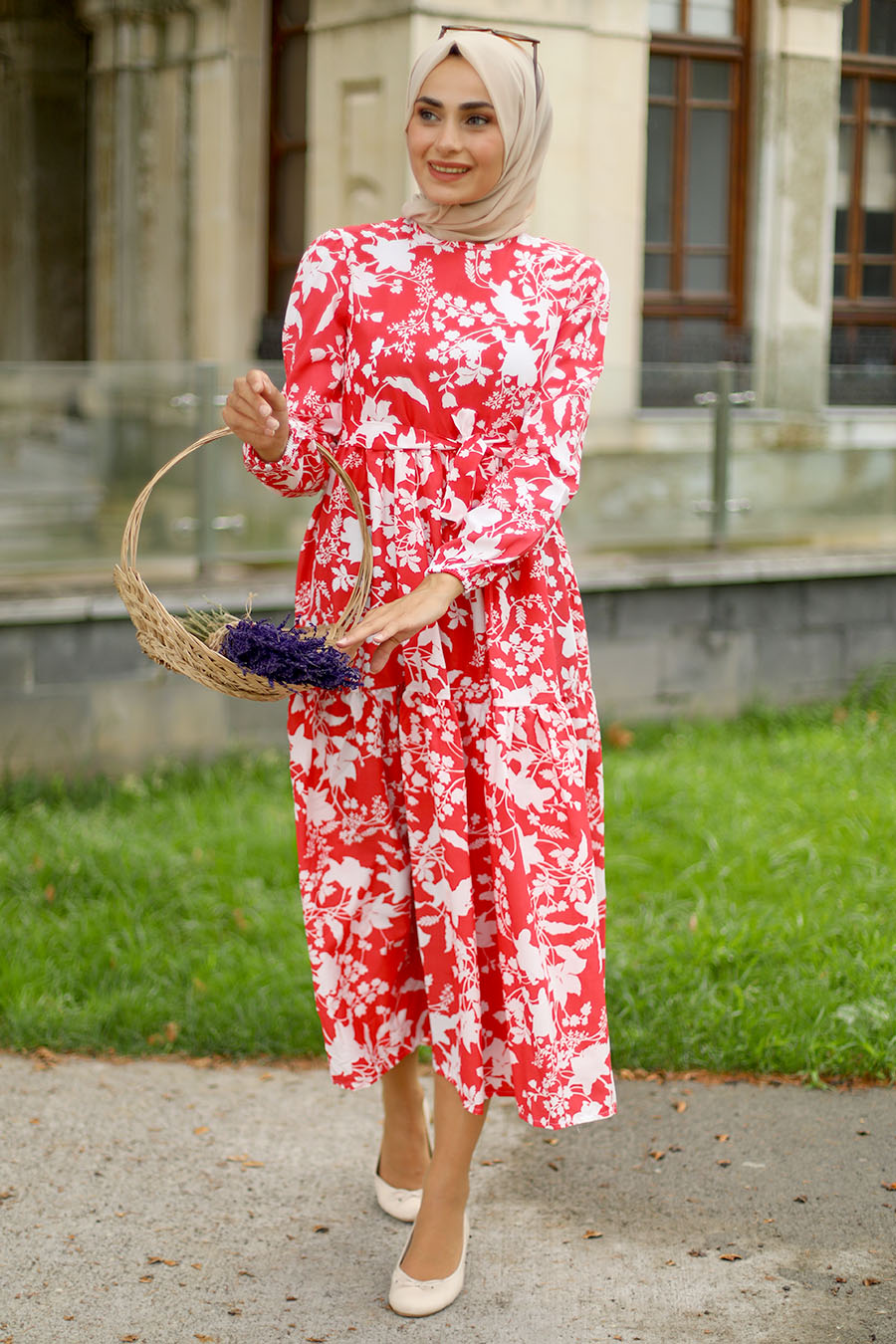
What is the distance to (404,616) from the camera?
2.62 meters

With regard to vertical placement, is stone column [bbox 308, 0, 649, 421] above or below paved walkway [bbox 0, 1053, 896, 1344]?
above

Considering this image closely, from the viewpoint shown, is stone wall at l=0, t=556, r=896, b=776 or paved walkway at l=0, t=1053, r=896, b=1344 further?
stone wall at l=0, t=556, r=896, b=776

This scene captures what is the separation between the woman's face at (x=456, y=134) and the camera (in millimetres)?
2740

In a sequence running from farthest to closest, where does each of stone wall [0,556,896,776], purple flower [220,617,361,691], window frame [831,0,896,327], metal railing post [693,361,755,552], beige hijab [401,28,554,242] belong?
window frame [831,0,896,327] < metal railing post [693,361,755,552] < stone wall [0,556,896,776] < beige hijab [401,28,554,242] < purple flower [220,617,361,691]

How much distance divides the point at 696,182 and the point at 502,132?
6314 millimetres

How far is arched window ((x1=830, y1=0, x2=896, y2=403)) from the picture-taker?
30.3ft

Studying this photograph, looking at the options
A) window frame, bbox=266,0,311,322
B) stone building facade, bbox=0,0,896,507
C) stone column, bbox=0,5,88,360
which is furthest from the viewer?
stone column, bbox=0,5,88,360

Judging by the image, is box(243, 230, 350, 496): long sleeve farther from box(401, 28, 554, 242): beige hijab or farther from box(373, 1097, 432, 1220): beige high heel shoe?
box(373, 1097, 432, 1220): beige high heel shoe

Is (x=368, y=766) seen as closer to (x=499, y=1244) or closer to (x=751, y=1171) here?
(x=499, y=1244)

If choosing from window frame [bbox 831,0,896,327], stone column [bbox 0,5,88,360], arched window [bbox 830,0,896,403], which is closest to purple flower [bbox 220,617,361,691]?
arched window [bbox 830,0,896,403]

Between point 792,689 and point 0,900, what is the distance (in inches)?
150

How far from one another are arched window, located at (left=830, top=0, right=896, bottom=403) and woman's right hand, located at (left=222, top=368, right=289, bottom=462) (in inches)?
273

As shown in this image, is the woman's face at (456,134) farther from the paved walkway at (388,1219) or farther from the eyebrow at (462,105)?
the paved walkway at (388,1219)

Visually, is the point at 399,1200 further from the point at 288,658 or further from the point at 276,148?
the point at 276,148
